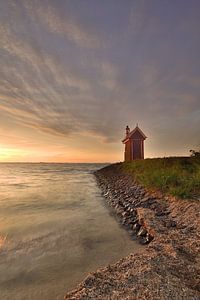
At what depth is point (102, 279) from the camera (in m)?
3.21

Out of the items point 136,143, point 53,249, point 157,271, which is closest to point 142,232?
point 53,249

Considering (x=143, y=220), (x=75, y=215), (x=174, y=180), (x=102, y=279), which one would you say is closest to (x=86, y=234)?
(x=143, y=220)

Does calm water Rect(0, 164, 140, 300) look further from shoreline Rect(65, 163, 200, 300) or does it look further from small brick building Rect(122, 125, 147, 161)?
small brick building Rect(122, 125, 147, 161)

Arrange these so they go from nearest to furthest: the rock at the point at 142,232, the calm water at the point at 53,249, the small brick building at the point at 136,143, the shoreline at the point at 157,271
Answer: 1. the shoreline at the point at 157,271
2. the calm water at the point at 53,249
3. the rock at the point at 142,232
4. the small brick building at the point at 136,143

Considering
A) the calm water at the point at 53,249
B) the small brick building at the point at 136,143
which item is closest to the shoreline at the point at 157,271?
the calm water at the point at 53,249

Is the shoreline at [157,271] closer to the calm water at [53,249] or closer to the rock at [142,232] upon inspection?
the rock at [142,232]

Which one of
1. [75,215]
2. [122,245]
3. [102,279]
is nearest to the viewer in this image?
[102,279]

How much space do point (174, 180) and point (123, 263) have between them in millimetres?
7288

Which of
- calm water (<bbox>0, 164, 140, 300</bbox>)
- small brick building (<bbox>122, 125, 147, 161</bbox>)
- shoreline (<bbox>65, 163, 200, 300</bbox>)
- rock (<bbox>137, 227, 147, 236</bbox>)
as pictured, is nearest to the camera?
shoreline (<bbox>65, 163, 200, 300</bbox>)

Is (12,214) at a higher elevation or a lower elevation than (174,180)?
lower

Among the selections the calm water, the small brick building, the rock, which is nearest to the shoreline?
the rock

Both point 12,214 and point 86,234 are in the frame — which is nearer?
point 86,234

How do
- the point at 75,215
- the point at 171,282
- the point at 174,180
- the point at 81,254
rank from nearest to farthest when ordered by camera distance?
the point at 171,282 < the point at 81,254 < the point at 75,215 < the point at 174,180

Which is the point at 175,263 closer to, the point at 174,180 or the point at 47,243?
the point at 47,243
